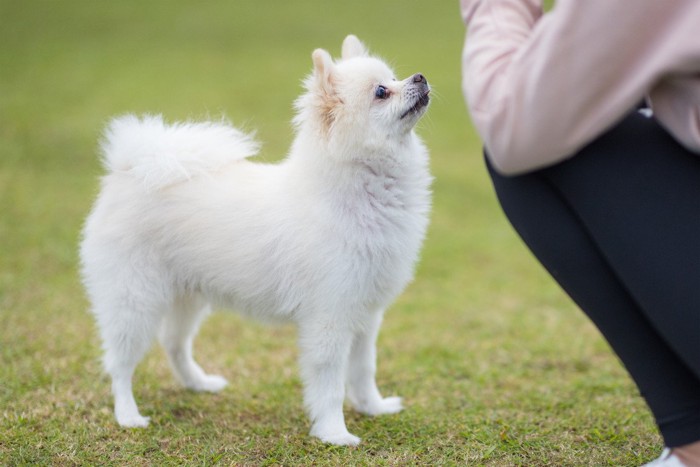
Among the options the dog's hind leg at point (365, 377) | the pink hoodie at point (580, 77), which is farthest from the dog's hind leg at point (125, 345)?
the pink hoodie at point (580, 77)

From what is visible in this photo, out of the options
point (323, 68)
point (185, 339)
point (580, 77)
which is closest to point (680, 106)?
point (580, 77)

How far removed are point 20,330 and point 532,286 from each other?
9.95 feet

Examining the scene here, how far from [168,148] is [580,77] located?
4.97 ft

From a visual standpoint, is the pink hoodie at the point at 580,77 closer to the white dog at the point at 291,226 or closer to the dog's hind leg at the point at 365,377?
the white dog at the point at 291,226

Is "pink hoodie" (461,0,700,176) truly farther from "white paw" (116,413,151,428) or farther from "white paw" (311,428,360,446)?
"white paw" (116,413,151,428)

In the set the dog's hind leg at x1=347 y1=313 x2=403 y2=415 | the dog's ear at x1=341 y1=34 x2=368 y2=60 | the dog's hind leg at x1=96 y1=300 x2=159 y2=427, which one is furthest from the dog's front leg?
the dog's ear at x1=341 y1=34 x2=368 y2=60

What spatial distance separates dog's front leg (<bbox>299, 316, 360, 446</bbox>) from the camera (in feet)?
7.88

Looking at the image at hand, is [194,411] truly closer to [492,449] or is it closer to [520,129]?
[492,449]

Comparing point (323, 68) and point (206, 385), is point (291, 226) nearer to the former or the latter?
point (323, 68)

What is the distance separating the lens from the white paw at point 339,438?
2.38 m

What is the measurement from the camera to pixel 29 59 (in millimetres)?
10211

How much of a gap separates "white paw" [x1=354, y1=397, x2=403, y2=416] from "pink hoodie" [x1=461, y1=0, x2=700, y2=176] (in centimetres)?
136

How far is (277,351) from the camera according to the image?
12.1 feet

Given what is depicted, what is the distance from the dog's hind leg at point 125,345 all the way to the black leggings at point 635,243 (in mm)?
1311
